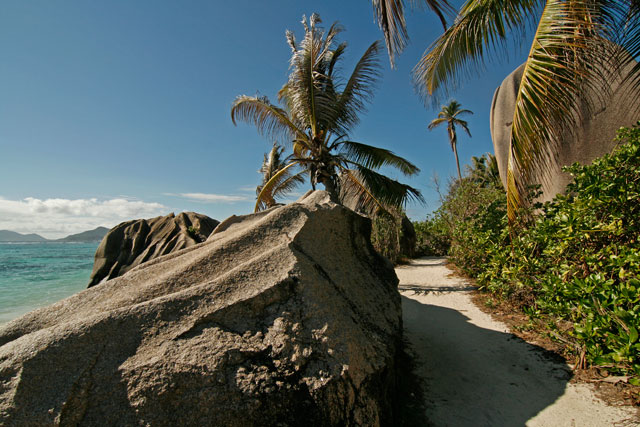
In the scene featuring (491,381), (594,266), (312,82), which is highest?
(312,82)

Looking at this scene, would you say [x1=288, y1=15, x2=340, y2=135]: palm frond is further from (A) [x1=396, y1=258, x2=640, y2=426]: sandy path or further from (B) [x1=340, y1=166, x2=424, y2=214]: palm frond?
(A) [x1=396, y1=258, x2=640, y2=426]: sandy path

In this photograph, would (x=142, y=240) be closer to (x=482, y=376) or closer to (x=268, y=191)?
(x=268, y=191)

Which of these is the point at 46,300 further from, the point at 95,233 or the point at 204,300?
the point at 95,233

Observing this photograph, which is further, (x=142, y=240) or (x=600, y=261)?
(x=142, y=240)

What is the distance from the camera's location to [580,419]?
233 centimetres

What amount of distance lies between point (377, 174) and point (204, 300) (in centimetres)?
727

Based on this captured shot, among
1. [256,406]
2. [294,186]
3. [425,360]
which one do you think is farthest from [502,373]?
[294,186]

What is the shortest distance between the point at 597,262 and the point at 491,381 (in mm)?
1653

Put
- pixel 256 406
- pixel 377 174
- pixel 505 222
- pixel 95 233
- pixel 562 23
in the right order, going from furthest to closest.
Answer: pixel 95 233, pixel 377 174, pixel 505 222, pixel 562 23, pixel 256 406

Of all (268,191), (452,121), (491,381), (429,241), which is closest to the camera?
(491,381)

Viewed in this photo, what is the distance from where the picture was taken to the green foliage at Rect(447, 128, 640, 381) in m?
2.38

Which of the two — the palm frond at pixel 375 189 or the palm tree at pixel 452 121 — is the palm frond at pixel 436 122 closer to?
the palm tree at pixel 452 121

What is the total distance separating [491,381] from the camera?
120 inches

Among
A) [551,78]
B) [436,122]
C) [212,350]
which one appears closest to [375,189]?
[551,78]
